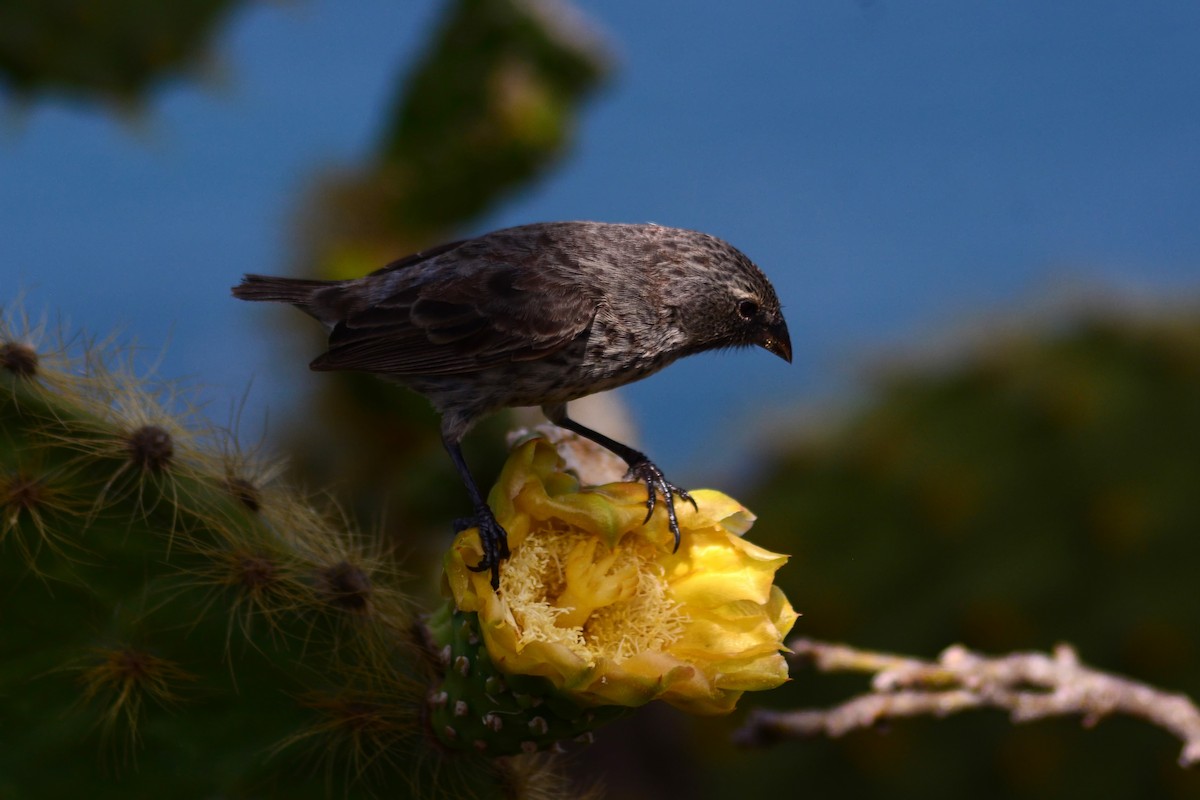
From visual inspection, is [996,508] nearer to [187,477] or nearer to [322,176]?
[187,477]

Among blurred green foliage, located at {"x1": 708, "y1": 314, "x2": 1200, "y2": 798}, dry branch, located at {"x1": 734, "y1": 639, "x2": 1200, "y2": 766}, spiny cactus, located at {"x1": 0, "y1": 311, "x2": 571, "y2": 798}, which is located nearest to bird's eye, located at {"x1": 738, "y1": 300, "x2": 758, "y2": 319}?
dry branch, located at {"x1": 734, "y1": 639, "x2": 1200, "y2": 766}

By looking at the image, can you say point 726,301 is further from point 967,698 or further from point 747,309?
point 967,698

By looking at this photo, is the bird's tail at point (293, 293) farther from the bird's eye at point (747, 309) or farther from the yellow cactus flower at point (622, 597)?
the yellow cactus flower at point (622, 597)

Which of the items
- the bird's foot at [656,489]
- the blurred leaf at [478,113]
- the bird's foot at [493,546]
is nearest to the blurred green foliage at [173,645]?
the bird's foot at [493,546]

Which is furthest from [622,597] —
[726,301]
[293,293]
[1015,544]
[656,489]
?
[1015,544]

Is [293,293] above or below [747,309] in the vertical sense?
below
